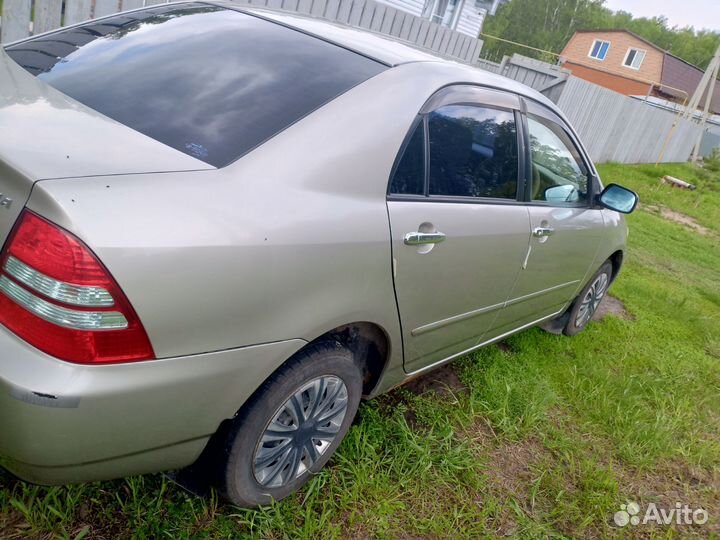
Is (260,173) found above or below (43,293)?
above

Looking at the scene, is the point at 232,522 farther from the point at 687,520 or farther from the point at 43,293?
the point at 687,520

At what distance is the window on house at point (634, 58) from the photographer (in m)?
42.8

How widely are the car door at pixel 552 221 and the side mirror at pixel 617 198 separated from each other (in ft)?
0.27

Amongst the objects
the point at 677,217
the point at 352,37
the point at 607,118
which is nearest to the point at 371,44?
the point at 352,37

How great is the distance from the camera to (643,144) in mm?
17578

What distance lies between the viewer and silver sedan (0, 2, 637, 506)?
134cm

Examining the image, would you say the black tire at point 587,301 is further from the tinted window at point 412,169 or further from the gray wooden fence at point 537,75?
the gray wooden fence at point 537,75

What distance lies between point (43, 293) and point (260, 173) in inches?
25.9

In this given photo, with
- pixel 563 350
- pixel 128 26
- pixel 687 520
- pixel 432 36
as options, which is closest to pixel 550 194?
pixel 563 350

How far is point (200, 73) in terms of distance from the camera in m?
2.02

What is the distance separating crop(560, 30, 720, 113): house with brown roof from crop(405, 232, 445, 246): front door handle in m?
42.7

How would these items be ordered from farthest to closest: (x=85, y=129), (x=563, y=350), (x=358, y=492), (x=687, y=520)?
(x=563, y=350), (x=687, y=520), (x=358, y=492), (x=85, y=129)

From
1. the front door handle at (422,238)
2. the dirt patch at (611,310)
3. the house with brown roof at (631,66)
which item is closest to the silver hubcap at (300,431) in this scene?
the front door handle at (422,238)

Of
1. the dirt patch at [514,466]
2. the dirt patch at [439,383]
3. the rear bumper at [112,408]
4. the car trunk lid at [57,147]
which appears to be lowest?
the dirt patch at [514,466]
